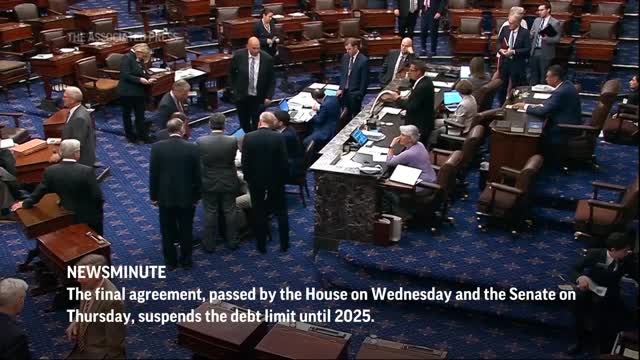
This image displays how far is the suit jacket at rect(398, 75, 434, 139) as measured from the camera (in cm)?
773

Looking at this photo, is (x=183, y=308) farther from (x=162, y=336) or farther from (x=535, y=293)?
(x=535, y=293)

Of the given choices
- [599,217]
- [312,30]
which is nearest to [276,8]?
[312,30]

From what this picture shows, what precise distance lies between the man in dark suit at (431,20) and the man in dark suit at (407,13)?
0.12 meters

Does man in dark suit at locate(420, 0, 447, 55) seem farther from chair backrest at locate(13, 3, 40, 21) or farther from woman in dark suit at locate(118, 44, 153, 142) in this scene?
chair backrest at locate(13, 3, 40, 21)

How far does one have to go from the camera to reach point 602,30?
11516 millimetres

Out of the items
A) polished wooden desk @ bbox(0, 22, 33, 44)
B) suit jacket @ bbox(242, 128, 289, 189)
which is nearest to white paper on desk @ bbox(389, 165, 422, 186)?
suit jacket @ bbox(242, 128, 289, 189)

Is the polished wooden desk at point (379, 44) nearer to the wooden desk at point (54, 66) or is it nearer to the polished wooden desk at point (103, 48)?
the polished wooden desk at point (103, 48)

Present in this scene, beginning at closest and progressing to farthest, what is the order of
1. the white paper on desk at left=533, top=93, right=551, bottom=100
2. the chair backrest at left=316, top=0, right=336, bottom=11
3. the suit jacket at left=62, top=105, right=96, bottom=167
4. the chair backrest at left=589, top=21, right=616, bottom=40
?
the suit jacket at left=62, top=105, right=96, bottom=167 → the white paper on desk at left=533, top=93, right=551, bottom=100 → the chair backrest at left=589, top=21, right=616, bottom=40 → the chair backrest at left=316, top=0, right=336, bottom=11

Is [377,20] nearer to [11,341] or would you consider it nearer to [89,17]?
[89,17]

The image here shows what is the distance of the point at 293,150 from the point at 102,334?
3183 millimetres

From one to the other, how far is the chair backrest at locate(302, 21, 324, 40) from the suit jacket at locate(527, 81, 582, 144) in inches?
193

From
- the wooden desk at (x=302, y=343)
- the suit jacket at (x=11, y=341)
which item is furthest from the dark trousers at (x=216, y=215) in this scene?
the suit jacket at (x=11, y=341)

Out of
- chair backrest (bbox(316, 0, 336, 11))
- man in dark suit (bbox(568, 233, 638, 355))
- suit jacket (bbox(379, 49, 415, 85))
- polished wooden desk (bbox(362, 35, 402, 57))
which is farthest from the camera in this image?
chair backrest (bbox(316, 0, 336, 11))

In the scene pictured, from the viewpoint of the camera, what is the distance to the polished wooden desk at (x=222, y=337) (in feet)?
16.8
